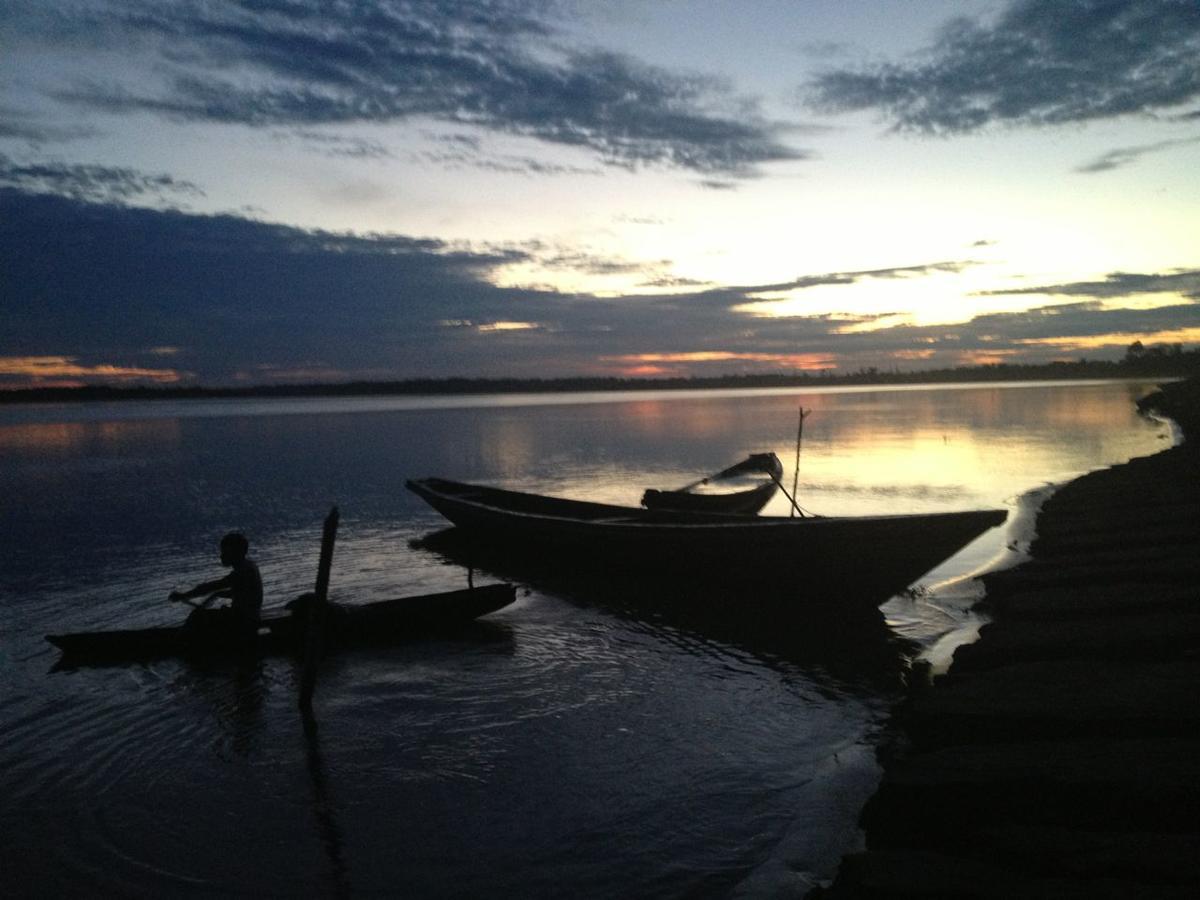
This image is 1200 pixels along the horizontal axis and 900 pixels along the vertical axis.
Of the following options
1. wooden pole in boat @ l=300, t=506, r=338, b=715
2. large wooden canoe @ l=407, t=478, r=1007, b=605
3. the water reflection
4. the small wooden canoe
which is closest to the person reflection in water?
wooden pole in boat @ l=300, t=506, r=338, b=715

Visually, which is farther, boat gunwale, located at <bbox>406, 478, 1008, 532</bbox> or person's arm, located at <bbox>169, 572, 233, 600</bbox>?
boat gunwale, located at <bbox>406, 478, 1008, 532</bbox>

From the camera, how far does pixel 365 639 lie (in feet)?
37.6

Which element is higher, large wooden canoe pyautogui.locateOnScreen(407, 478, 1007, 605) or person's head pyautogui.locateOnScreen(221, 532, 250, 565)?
person's head pyautogui.locateOnScreen(221, 532, 250, 565)

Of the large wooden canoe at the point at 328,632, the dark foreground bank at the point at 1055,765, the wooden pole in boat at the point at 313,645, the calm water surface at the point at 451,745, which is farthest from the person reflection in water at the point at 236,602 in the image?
the dark foreground bank at the point at 1055,765

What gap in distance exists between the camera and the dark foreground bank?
14.9 feet

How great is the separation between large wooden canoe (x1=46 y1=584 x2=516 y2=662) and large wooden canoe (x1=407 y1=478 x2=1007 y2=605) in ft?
9.66

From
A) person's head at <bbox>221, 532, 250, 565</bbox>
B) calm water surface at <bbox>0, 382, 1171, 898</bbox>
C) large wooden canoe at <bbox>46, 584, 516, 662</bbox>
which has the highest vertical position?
person's head at <bbox>221, 532, 250, 565</bbox>

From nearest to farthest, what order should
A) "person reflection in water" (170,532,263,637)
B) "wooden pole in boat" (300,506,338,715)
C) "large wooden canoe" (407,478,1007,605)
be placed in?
"wooden pole in boat" (300,506,338,715) → "person reflection in water" (170,532,263,637) → "large wooden canoe" (407,478,1007,605)

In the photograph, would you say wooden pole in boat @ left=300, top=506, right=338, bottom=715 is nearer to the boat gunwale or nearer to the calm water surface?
the calm water surface

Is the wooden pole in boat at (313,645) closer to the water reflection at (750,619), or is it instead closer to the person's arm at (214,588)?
the person's arm at (214,588)

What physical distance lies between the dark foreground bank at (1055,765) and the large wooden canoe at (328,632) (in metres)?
6.60

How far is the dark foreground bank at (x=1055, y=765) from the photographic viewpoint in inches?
179

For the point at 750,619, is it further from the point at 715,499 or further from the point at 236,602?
the point at 236,602

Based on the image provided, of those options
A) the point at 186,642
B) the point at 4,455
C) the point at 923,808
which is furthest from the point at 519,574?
the point at 4,455
